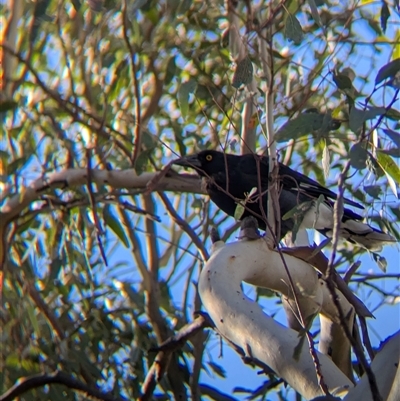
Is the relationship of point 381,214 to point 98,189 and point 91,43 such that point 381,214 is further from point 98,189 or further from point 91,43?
point 91,43

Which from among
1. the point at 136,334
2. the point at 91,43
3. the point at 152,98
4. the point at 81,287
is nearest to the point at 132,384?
the point at 136,334

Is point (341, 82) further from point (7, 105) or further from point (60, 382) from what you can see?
point (7, 105)

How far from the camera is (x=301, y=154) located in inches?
193

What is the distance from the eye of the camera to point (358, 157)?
1.92 metres

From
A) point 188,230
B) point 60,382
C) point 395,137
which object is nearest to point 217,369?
point 188,230

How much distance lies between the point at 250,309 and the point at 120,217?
2.41 meters

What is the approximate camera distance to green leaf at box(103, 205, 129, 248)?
410 cm

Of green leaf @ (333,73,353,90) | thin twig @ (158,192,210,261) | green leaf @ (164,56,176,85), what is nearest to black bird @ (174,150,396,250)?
thin twig @ (158,192,210,261)

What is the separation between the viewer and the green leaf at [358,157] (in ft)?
6.26

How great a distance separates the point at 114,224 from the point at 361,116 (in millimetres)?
2293

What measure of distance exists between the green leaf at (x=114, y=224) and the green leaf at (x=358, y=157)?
7.49 ft

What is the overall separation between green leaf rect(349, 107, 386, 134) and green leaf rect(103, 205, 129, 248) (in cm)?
220

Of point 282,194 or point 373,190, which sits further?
point 282,194

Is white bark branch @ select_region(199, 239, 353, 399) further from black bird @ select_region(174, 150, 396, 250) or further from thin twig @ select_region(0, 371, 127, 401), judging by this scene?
black bird @ select_region(174, 150, 396, 250)
